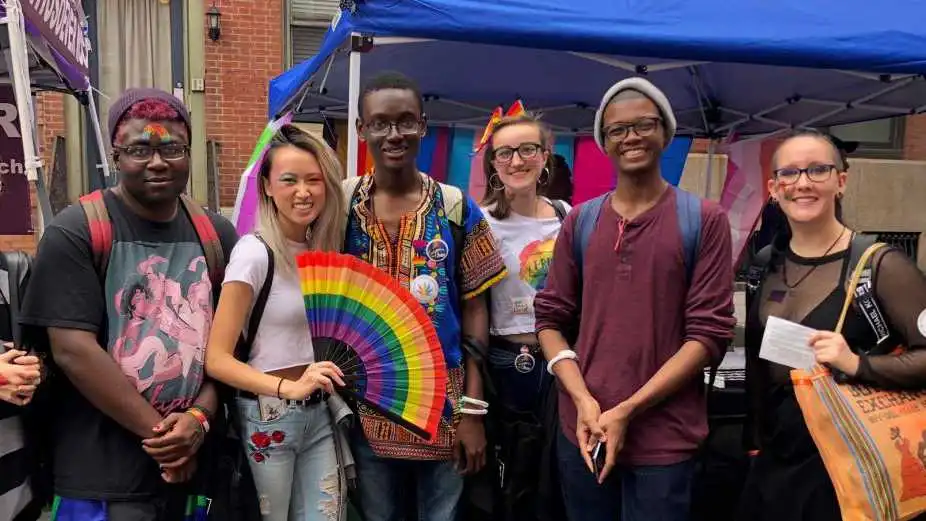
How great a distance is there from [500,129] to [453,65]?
3127 millimetres

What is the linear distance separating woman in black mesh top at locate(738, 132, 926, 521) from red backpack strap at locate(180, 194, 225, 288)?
1.67 metres

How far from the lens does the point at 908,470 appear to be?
177 centimetres

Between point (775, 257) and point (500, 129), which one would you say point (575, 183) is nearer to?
point (500, 129)

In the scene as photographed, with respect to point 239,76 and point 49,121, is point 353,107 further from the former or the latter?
point 49,121

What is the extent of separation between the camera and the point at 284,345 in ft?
6.77

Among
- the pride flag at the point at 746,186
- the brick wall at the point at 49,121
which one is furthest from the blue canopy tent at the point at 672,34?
the brick wall at the point at 49,121

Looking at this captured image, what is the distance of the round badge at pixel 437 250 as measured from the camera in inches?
87.2

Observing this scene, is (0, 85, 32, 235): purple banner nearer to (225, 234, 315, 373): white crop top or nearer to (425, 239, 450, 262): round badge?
(225, 234, 315, 373): white crop top

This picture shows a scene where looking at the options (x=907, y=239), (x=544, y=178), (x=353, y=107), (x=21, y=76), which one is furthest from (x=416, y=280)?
(x=907, y=239)

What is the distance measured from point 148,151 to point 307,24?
23.2 ft

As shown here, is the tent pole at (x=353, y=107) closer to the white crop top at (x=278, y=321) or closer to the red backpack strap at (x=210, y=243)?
the red backpack strap at (x=210, y=243)

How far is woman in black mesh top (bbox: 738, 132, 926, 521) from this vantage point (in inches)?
72.2

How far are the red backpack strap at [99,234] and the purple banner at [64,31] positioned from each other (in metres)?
1.76

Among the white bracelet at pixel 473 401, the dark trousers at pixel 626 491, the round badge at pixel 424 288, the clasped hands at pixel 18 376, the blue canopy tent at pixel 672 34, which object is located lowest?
the dark trousers at pixel 626 491
